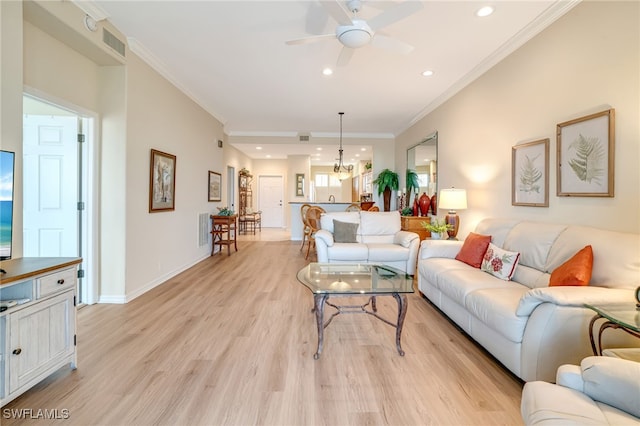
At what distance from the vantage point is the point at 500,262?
2.63m

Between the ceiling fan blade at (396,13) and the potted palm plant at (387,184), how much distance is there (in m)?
4.84

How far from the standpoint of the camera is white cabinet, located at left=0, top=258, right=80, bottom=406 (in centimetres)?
154

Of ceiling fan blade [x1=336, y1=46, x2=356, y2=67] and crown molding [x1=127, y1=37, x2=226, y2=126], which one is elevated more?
crown molding [x1=127, y1=37, x2=226, y2=126]

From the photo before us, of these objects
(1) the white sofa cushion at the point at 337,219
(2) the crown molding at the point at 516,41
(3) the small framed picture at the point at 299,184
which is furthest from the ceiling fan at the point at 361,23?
(3) the small framed picture at the point at 299,184

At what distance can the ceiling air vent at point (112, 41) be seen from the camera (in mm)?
2861

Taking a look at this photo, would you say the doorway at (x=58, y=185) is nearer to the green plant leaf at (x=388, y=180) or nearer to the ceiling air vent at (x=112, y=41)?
the ceiling air vent at (x=112, y=41)

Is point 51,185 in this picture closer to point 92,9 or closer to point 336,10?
point 92,9

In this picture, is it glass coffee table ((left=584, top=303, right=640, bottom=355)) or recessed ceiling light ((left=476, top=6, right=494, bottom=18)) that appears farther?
recessed ceiling light ((left=476, top=6, right=494, bottom=18))

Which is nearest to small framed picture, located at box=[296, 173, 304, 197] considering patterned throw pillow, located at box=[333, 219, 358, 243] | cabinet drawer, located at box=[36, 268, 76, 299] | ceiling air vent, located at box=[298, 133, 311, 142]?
ceiling air vent, located at box=[298, 133, 311, 142]

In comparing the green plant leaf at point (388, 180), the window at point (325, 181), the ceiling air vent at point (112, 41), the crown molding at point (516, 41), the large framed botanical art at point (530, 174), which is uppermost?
the crown molding at point (516, 41)

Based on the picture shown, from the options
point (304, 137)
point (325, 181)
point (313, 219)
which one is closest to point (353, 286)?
point (313, 219)

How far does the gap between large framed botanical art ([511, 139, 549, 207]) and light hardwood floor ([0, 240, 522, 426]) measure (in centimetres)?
151

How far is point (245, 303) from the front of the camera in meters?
3.27

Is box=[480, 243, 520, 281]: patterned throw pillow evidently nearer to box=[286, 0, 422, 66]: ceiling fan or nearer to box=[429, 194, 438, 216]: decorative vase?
box=[286, 0, 422, 66]: ceiling fan
